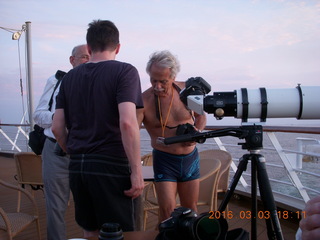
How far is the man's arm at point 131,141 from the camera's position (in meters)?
1.42

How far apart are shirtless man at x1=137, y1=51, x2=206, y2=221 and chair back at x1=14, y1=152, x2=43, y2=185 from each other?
156 cm

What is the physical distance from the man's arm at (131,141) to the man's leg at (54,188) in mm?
837

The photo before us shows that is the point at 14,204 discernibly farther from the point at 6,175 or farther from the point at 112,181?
the point at 112,181

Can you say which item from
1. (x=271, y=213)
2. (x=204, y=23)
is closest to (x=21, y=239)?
(x=271, y=213)

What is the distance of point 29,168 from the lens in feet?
10.5

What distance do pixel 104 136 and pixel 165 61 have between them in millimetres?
804

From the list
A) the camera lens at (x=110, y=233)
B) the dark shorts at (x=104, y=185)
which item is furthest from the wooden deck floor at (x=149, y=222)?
the camera lens at (x=110, y=233)

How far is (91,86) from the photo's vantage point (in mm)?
1500

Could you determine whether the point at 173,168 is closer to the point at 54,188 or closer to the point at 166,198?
the point at 166,198

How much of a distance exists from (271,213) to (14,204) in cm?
347

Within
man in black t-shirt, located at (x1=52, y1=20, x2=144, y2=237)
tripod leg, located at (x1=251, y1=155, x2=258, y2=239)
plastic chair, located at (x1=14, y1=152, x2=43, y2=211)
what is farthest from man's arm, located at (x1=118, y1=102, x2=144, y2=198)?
plastic chair, located at (x1=14, y1=152, x2=43, y2=211)

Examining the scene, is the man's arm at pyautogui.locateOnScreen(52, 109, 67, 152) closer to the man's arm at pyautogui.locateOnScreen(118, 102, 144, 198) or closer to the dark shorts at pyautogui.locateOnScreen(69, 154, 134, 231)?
the dark shorts at pyautogui.locateOnScreen(69, 154, 134, 231)

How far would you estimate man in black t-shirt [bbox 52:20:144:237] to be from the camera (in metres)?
1.43

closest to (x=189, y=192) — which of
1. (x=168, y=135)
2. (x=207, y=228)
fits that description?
(x=168, y=135)
